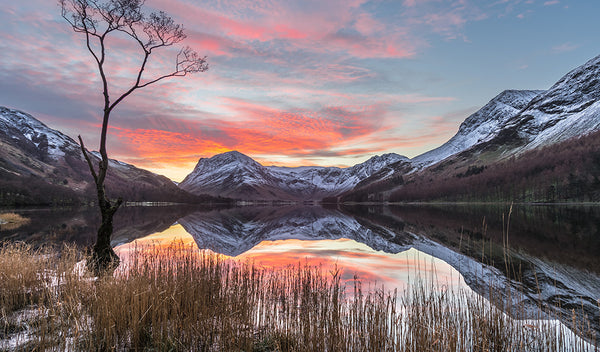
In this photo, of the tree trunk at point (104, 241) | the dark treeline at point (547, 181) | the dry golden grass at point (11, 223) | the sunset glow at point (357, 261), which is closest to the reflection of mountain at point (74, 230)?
the dry golden grass at point (11, 223)

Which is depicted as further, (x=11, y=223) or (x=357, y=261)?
(x=11, y=223)

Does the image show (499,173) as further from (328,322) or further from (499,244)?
(328,322)

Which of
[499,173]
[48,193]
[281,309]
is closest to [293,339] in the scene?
[281,309]

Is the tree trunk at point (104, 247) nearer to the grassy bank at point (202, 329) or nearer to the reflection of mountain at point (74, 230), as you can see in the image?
the reflection of mountain at point (74, 230)

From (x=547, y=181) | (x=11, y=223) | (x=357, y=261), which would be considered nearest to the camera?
(x=357, y=261)

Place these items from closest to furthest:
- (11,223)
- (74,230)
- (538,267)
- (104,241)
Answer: (104,241) < (538,267) < (74,230) < (11,223)

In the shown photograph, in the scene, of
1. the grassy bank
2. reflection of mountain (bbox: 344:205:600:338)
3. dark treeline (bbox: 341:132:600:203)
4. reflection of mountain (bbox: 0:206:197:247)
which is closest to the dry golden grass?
reflection of mountain (bbox: 0:206:197:247)

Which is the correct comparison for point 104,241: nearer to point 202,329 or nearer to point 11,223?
point 202,329

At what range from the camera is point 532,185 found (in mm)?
156375

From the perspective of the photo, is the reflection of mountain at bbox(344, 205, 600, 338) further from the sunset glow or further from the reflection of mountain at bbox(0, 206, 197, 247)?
the reflection of mountain at bbox(0, 206, 197, 247)

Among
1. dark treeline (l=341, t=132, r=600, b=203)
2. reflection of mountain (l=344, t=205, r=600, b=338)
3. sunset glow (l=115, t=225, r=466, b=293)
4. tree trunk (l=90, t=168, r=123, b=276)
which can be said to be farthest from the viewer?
dark treeline (l=341, t=132, r=600, b=203)

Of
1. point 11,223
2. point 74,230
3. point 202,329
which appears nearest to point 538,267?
point 202,329

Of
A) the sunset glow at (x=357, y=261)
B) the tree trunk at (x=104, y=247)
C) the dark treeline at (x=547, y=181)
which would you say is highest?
the dark treeline at (x=547, y=181)

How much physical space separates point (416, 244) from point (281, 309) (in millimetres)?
20578
